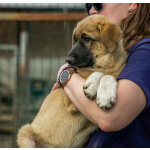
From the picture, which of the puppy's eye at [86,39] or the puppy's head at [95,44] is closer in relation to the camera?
the puppy's head at [95,44]

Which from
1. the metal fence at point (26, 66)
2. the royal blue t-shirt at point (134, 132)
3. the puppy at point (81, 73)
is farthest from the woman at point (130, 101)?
the metal fence at point (26, 66)

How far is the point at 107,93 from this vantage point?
199 cm

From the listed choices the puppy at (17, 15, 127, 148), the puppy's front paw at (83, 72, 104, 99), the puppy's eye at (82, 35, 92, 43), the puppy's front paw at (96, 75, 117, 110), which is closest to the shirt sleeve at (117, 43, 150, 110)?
the puppy's front paw at (96, 75, 117, 110)

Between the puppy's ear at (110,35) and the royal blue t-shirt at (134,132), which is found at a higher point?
the puppy's ear at (110,35)

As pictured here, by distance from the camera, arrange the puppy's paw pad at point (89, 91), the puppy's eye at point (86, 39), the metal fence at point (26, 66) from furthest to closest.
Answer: the metal fence at point (26, 66) < the puppy's eye at point (86, 39) < the puppy's paw pad at point (89, 91)

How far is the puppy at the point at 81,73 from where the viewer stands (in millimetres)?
2547

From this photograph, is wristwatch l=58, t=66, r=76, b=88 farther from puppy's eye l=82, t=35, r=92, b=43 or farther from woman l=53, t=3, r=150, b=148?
puppy's eye l=82, t=35, r=92, b=43

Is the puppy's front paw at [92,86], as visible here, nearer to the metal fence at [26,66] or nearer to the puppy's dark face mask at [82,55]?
the puppy's dark face mask at [82,55]

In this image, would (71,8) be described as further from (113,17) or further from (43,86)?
(113,17)

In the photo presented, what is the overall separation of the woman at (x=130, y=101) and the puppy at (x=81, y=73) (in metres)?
0.18

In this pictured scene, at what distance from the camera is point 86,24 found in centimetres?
279

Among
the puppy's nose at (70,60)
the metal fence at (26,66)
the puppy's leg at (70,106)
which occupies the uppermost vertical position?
the puppy's nose at (70,60)

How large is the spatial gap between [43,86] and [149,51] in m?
4.79

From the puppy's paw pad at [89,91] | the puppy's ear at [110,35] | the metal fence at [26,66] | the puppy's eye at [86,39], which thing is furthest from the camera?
the metal fence at [26,66]
